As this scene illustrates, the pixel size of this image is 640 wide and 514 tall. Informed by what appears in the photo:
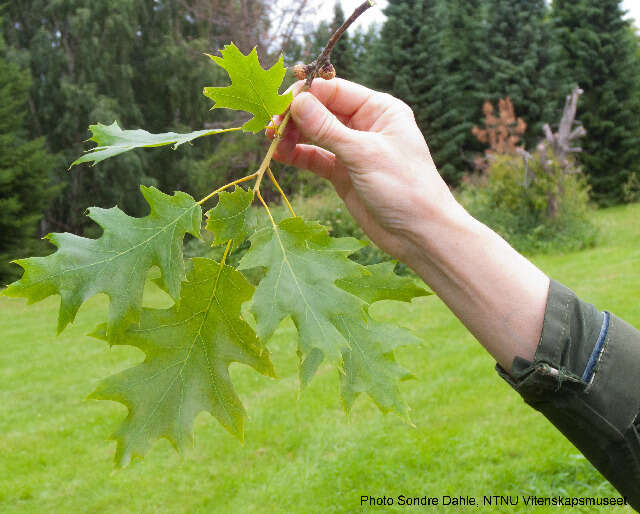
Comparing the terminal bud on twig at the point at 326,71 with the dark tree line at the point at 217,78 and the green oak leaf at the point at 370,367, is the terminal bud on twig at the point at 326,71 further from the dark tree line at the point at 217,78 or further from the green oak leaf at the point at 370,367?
the dark tree line at the point at 217,78

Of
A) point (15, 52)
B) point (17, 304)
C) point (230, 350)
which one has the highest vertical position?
point (230, 350)

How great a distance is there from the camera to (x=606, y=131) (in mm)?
23234

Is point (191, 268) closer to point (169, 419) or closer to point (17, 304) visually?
point (169, 419)

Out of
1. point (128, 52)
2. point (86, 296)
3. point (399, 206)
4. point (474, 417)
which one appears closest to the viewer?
point (86, 296)

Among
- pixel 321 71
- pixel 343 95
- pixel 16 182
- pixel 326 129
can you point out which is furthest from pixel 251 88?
pixel 16 182

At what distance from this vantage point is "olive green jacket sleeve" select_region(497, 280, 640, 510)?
4.37 feet

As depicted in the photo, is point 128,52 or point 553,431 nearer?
point 553,431

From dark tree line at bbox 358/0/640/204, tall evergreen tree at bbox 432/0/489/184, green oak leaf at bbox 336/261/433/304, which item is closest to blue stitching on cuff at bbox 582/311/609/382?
green oak leaf at bbox 336/261/433/304

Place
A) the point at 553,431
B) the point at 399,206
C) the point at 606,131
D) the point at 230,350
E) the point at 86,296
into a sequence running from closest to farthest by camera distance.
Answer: the point at 86,296 < the point at 230,350 < the point at 399,206 < the point at 553,431 < the point at 606,131

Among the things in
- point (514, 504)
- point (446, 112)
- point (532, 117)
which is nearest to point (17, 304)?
point (514, 504)

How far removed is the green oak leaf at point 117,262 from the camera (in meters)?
0.94

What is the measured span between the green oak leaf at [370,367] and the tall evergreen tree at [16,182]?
47.3 feet

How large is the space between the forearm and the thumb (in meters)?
0.27

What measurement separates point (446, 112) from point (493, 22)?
4523 millimetres
